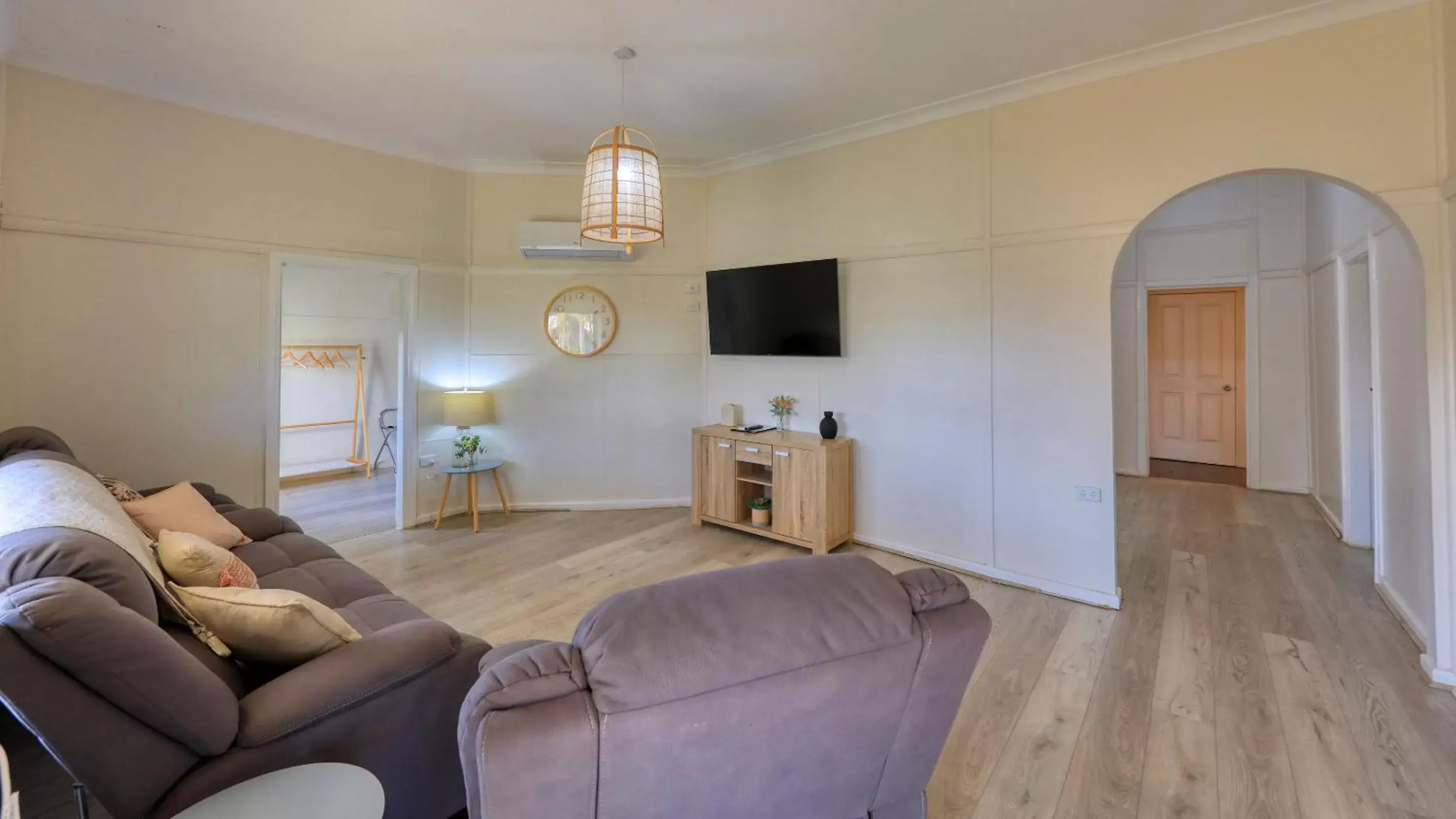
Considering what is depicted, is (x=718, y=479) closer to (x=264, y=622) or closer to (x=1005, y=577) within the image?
(x=1005, y=577)

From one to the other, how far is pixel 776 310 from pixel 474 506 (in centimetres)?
284

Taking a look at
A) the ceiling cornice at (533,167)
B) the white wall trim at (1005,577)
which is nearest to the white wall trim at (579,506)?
the white wall trim at (1005,577)

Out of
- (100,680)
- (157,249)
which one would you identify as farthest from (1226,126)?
(157,249)

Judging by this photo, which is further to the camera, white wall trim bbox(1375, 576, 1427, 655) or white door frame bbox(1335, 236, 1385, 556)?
white door frame bbox(1335, 236, 1385, 556)

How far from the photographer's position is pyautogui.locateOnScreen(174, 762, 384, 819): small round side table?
1.09m

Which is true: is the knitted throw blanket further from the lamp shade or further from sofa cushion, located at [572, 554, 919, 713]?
the lamp shade

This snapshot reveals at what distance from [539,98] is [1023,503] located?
393cm

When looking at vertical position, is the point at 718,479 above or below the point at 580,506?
above

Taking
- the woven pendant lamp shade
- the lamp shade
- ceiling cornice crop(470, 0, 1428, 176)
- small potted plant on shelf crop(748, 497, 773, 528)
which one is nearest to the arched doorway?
ceiling cornice crop(470, 0, 1428, 176)

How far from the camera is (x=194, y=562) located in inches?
73.6

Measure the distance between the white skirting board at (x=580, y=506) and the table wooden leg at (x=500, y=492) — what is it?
6cm

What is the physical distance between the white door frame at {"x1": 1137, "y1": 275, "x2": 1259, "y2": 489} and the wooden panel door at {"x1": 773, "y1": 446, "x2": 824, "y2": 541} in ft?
15.5

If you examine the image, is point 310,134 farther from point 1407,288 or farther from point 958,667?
point 1407,288

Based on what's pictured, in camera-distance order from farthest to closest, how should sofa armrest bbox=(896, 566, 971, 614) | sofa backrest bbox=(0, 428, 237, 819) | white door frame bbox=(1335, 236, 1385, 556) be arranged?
white door frame bbox=(1335, 236, 1385, 556), sofa armrest bbox=(896, 566, 971, 614), sofa backrest bbox=(0, 428, 237, 819)
